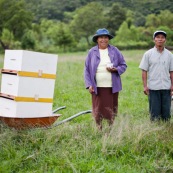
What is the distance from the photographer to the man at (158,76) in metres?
5.60

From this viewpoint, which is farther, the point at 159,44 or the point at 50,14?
the point at 50,14

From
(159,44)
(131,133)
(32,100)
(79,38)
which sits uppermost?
(79,38)

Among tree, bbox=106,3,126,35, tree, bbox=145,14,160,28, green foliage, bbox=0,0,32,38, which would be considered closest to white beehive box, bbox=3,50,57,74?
green foliage, bbox=0,0,32,38

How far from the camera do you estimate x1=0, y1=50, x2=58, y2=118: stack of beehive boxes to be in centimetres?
490

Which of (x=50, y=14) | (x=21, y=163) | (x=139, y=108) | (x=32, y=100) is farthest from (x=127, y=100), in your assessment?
(x=50, y=14)

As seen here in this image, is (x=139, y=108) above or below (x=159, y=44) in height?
below

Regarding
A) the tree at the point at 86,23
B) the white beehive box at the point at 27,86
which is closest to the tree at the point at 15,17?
the tree at the point at 86,23

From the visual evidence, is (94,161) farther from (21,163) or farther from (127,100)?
(127,100)

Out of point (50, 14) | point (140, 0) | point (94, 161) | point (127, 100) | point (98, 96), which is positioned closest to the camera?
point (94, 161)

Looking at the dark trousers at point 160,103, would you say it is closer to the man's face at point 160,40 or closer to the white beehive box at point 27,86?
the man's face at point 160,40

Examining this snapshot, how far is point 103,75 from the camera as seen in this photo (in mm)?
5414

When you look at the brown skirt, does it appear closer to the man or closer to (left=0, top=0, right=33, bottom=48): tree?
the man

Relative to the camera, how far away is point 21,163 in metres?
4.40

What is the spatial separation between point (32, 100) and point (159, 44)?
7.10 feet
